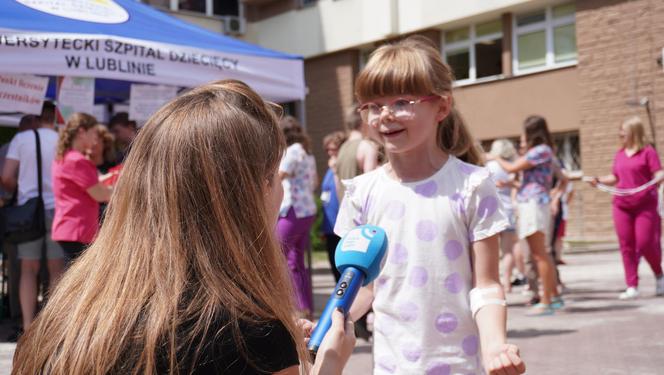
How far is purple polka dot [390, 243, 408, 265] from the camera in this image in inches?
112

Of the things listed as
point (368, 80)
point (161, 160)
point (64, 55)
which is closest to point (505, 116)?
point (64, 55)

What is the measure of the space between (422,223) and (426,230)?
0.10 ft

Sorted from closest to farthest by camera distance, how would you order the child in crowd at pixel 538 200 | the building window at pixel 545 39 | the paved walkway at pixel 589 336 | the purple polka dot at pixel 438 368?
the purple polka dot at pixel 438 368, the paved walkway at pixel 589 336, the child in crowd at pixel 538 200, the building window at pixel 545 39

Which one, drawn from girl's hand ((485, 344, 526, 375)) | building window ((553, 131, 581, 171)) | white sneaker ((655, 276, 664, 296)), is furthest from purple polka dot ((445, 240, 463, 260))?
building window ((553, 131, 581, 171))

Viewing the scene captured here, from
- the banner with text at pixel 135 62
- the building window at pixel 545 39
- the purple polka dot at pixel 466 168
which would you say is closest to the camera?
the purple polka dot at pixel 466 168

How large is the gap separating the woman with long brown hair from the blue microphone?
0.03m

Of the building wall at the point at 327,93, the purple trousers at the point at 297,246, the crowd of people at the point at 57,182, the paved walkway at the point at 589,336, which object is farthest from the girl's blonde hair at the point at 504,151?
the building wall at the point at 327,93

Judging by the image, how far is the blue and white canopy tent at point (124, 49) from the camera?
20.7 ft

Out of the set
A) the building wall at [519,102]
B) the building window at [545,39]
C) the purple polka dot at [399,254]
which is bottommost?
the purple polka dot at [399,254]

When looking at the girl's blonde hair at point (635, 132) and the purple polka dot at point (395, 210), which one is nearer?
the purple polka dot at point (395, 210)

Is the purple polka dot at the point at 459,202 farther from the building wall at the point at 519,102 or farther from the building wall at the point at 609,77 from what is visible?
the building wall at the point at 519,102

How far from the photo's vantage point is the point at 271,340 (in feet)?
5.36

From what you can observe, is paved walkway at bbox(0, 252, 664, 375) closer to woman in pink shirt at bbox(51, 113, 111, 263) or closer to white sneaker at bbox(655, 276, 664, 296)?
white sneaker at bbox(655, 276, 664, 296)

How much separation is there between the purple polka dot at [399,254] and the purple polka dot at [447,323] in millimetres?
227
